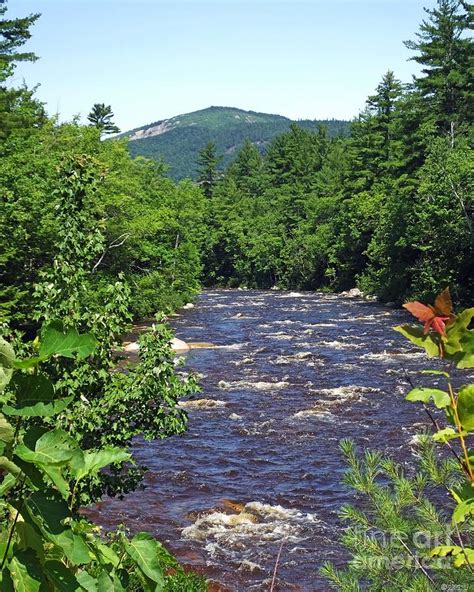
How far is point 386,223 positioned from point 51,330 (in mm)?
47216

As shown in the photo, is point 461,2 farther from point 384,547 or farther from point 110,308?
point 384,547

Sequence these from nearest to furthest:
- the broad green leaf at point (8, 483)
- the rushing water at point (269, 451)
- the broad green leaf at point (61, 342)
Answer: the broad green leaf at point (61, 342), the broad green leaf at point (8, 483), the rushing water at point (269, 451)

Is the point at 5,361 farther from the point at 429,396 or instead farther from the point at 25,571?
the point at 429,396

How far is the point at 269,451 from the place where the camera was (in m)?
15.8

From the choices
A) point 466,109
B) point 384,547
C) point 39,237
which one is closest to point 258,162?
point 466,109

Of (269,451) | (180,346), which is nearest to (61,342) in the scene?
(269,451)

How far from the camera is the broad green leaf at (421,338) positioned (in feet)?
5.97

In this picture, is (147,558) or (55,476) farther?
(147,558)

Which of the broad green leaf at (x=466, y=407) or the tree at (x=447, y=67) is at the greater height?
the tree at (x=447, y=67)

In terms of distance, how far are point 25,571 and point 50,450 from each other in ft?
0.99

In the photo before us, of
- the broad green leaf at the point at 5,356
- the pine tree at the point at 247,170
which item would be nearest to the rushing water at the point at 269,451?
the broad green leaf at the point at 5,356

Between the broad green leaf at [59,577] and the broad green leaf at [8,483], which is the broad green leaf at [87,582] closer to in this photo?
the broad green leaf at [59,577]

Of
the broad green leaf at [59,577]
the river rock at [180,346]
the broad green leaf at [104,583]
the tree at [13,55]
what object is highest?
the tree at [13,55]

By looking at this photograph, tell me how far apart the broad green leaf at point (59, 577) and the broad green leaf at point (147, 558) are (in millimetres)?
453
